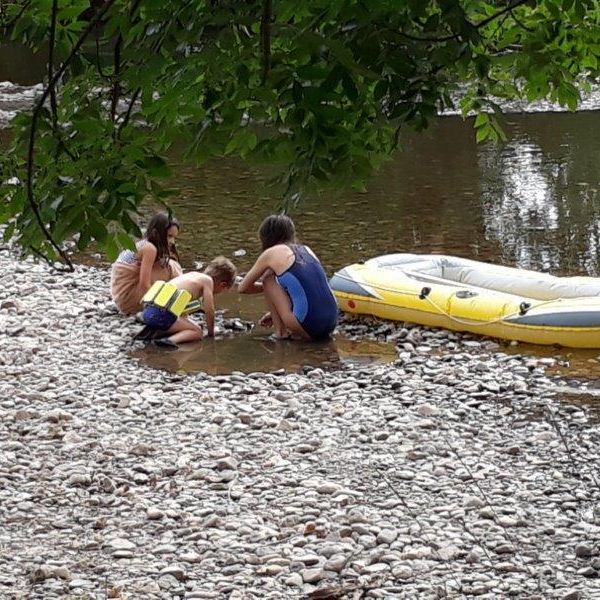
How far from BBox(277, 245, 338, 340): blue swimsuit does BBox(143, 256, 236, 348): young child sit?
0.60m

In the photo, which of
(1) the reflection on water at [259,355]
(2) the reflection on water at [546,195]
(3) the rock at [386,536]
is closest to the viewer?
(3) the rock at [386,536]

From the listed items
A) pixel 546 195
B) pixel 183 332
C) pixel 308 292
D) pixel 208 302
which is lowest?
pixel 183 332

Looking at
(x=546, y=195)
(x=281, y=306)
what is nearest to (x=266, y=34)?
(x=281, y=306)

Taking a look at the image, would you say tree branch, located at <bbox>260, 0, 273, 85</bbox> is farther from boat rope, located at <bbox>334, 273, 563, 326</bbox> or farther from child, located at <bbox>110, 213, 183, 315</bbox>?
child, located at <bbox>110, 213, 183, 315</bbox>

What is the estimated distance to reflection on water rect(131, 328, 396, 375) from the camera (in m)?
8.82

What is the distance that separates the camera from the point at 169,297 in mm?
9289

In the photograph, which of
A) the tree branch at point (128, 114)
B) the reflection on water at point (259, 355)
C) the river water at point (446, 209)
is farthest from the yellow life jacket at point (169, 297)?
the tree branch at point (128, 114)

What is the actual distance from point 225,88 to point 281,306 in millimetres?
6105

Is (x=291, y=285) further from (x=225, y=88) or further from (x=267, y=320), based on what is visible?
(x=225, y=88)

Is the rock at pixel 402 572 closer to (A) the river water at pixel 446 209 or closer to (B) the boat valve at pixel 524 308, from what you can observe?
(A) the river water at pixel 446 209

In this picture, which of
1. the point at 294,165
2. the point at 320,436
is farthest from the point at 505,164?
the point at 294,165

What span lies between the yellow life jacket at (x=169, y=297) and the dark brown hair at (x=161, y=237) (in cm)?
49

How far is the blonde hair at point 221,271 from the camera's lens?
968 cm

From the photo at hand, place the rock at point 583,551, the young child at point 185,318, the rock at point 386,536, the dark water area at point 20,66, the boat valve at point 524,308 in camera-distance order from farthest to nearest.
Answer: the dark water area at point 20,66 → the young child at point 185,318 → the boat valve at point 524,308 → the rock at point 386,536 → the rock at point 583,551
